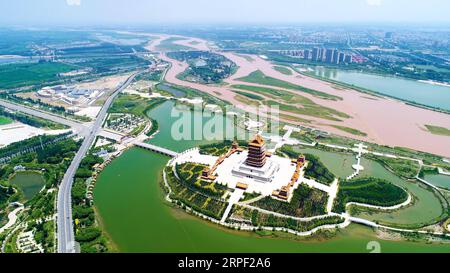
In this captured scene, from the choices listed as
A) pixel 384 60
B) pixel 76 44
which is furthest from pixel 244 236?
pixel 76 44

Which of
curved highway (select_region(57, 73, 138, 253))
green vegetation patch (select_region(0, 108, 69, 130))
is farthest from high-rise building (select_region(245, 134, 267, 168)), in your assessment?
green vegetation patch (select_region(0, 108, 69, 130))

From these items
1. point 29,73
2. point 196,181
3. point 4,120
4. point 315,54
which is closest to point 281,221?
point 196,181

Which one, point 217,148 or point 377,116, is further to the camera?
point 377,116

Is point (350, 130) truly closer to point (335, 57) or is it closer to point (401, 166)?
point (401, 166)

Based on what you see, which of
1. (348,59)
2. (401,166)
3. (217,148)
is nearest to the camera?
(401,166)

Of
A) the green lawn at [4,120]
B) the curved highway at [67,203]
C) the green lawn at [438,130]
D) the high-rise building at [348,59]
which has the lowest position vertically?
the curved highway at [67,203]

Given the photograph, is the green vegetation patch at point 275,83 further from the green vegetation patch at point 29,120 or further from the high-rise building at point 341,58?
the green vegetation patch at point 29,120

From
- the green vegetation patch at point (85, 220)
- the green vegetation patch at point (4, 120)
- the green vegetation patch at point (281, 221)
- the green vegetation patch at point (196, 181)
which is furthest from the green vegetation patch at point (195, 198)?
the green vegetation patch at point (4, 120)

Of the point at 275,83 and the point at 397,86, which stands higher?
the point at 275,83

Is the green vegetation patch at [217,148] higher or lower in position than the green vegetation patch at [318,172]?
higher
